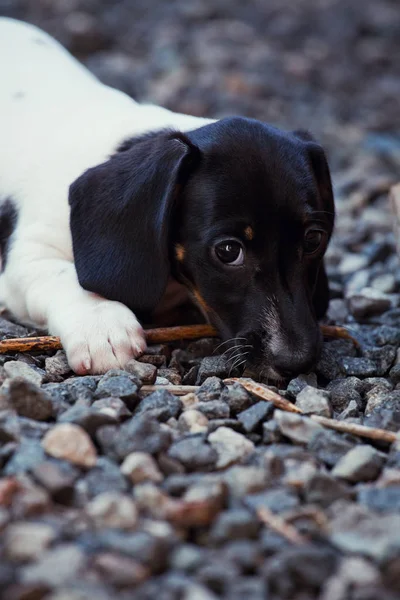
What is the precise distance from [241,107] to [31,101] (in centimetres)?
384

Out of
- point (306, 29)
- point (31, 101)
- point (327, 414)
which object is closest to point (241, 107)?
point (306, 29)

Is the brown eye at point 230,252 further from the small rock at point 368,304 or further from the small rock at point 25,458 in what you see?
the small rock at point 25,458

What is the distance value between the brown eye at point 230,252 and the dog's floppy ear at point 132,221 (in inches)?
9.4

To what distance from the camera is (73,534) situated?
2195mm

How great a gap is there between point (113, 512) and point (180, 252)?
1.79 meters

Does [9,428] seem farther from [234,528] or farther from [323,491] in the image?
[323,491]

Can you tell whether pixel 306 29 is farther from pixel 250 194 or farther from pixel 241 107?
pixel 250 194

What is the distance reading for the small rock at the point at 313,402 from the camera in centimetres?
322

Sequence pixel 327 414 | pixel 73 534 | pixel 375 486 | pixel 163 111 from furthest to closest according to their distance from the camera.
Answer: pixel 163 111
pixel 327 414
pixel 375 486
pixel 73 534

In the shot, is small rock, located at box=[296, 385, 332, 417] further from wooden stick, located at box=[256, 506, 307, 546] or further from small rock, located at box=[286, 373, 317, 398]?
wooden stick, located at box=[256, 506, 307, 546]

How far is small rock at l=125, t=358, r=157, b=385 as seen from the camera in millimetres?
3451

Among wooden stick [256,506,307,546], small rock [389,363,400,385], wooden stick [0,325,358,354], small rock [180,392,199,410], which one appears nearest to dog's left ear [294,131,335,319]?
wooden stick [0,325,358,354]

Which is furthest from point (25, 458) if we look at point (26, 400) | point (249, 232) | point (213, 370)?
point (249, 232)

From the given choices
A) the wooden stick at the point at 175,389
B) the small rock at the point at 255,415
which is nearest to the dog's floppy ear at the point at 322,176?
the wooden stick at the point at 175,389
